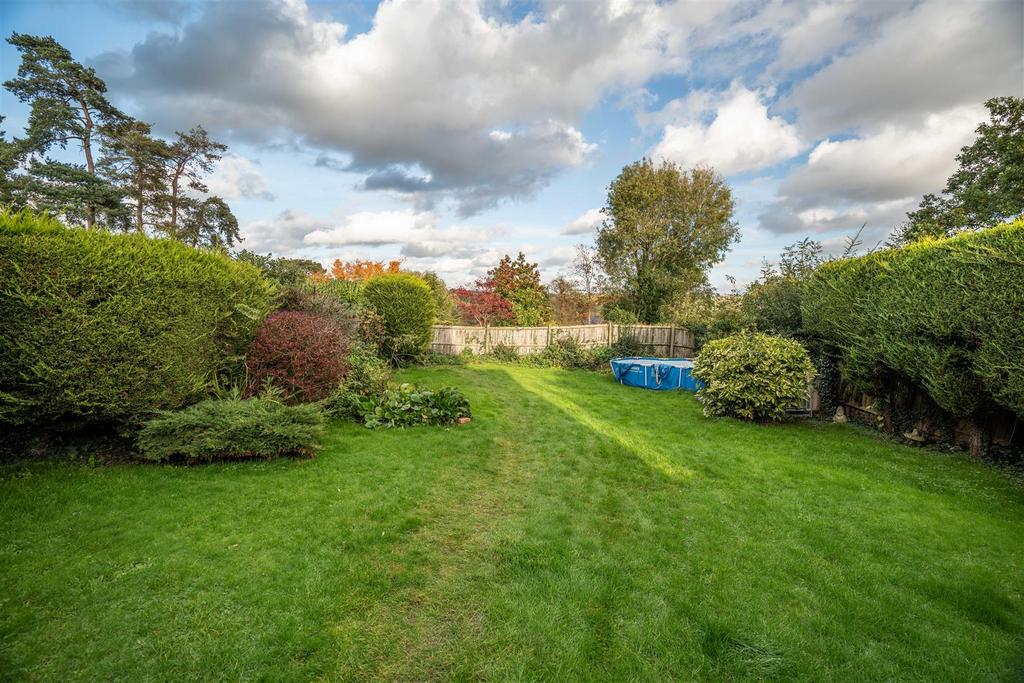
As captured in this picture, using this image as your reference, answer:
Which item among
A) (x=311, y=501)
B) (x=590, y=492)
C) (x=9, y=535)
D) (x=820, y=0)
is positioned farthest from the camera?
(x=820, y=0)

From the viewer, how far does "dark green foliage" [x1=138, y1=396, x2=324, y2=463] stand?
4.55 metres

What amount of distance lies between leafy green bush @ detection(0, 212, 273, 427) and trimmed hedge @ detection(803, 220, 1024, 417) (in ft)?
31.1

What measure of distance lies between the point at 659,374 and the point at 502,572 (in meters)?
9.78

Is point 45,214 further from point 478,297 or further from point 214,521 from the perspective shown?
point 478,297

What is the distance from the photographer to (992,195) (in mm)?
17766

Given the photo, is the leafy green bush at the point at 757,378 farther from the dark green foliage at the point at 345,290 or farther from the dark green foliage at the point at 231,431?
the dark green foliage at the point at 345,290

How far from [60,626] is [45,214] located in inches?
154

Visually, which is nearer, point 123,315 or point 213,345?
point 123,315

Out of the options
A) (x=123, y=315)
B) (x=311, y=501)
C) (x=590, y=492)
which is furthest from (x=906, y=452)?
(x=123, y=315)

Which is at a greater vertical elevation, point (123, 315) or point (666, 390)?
point (123, 315)

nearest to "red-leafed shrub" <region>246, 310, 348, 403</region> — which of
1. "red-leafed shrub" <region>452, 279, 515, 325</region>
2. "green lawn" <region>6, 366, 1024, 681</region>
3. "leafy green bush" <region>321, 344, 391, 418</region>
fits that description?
"leafy green bush" <region>321, 344, 391, 418</region>

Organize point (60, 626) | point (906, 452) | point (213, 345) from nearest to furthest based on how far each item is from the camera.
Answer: point (60, 626) < point (213, 345) < point (906, 452)

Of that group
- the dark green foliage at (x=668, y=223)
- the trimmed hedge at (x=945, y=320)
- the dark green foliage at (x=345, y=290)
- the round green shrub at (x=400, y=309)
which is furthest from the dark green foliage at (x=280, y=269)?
the dark green foliage at (x=668, y=223)

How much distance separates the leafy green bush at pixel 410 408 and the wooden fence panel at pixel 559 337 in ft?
30.0
